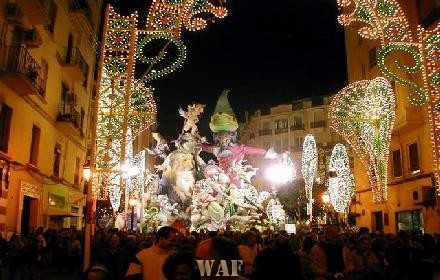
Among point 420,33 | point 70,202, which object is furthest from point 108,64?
point 70,202

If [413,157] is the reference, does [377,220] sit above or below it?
below

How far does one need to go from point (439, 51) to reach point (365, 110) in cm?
589

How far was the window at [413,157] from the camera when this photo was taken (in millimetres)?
24452

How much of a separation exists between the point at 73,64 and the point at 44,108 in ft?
14.2

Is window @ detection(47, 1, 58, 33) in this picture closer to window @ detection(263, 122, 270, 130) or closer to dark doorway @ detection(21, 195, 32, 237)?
dark doorway @ detection(21, 195, 32, 237)

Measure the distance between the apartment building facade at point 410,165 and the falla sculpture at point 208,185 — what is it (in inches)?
434

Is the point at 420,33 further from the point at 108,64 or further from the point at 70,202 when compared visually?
the point at 70,202

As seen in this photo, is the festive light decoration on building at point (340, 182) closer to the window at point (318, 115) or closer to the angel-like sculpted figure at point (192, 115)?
the angel-like sculpted figure at point (192, 115)

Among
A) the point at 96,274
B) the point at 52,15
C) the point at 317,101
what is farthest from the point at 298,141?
the point at 96,274

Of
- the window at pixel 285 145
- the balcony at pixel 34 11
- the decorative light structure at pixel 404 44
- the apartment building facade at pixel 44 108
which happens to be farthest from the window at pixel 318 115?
the decorative light structure at pixel 404 44

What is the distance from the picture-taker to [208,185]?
3888cm

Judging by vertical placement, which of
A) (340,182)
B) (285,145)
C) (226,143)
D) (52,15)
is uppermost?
(285,145)

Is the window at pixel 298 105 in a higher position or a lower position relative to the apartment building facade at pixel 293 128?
higher

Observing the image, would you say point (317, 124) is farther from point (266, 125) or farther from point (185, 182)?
point (185, 182)
